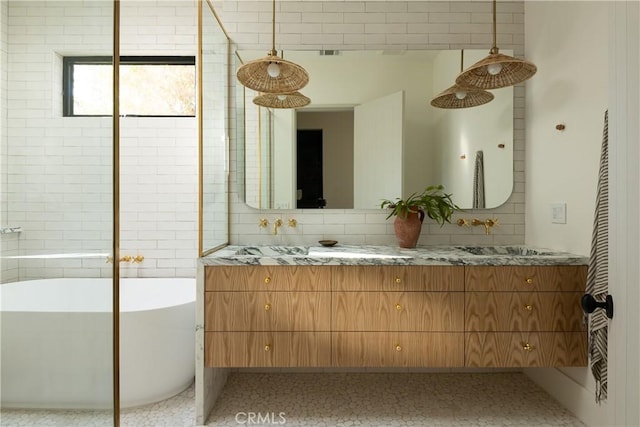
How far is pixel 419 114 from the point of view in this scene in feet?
8.48

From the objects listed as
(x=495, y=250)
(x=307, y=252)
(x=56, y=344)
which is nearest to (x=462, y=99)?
(x=495, y=250)

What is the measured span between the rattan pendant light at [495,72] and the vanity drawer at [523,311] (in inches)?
48.8

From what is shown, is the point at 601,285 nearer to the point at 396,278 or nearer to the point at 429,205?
the point at 396,278

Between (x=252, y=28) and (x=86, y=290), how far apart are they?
217cm

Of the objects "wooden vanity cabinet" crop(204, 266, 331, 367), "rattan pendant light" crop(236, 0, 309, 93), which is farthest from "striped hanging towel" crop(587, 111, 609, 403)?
"rattan pendant light" crop(236, 0, 309, 93)

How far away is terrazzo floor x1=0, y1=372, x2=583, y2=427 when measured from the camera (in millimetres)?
2031

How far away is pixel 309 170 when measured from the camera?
2611mm

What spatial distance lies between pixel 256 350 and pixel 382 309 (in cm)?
74

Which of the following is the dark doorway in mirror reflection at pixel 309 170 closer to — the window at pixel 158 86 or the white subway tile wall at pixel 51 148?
the window at pixel 158 86

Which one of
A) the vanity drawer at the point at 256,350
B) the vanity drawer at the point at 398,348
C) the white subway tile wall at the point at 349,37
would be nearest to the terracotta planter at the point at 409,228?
the white subway tile wall at the point at 349,37

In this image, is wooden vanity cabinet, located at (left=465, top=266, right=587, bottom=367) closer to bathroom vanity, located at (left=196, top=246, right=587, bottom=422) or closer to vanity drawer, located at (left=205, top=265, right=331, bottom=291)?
bathroom vanity, located at (left=196, top=246, right=587, bottom=422)

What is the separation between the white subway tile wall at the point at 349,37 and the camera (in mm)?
2600

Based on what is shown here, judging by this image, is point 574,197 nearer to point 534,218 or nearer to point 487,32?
point 534,218

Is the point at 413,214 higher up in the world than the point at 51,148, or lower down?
lower down
